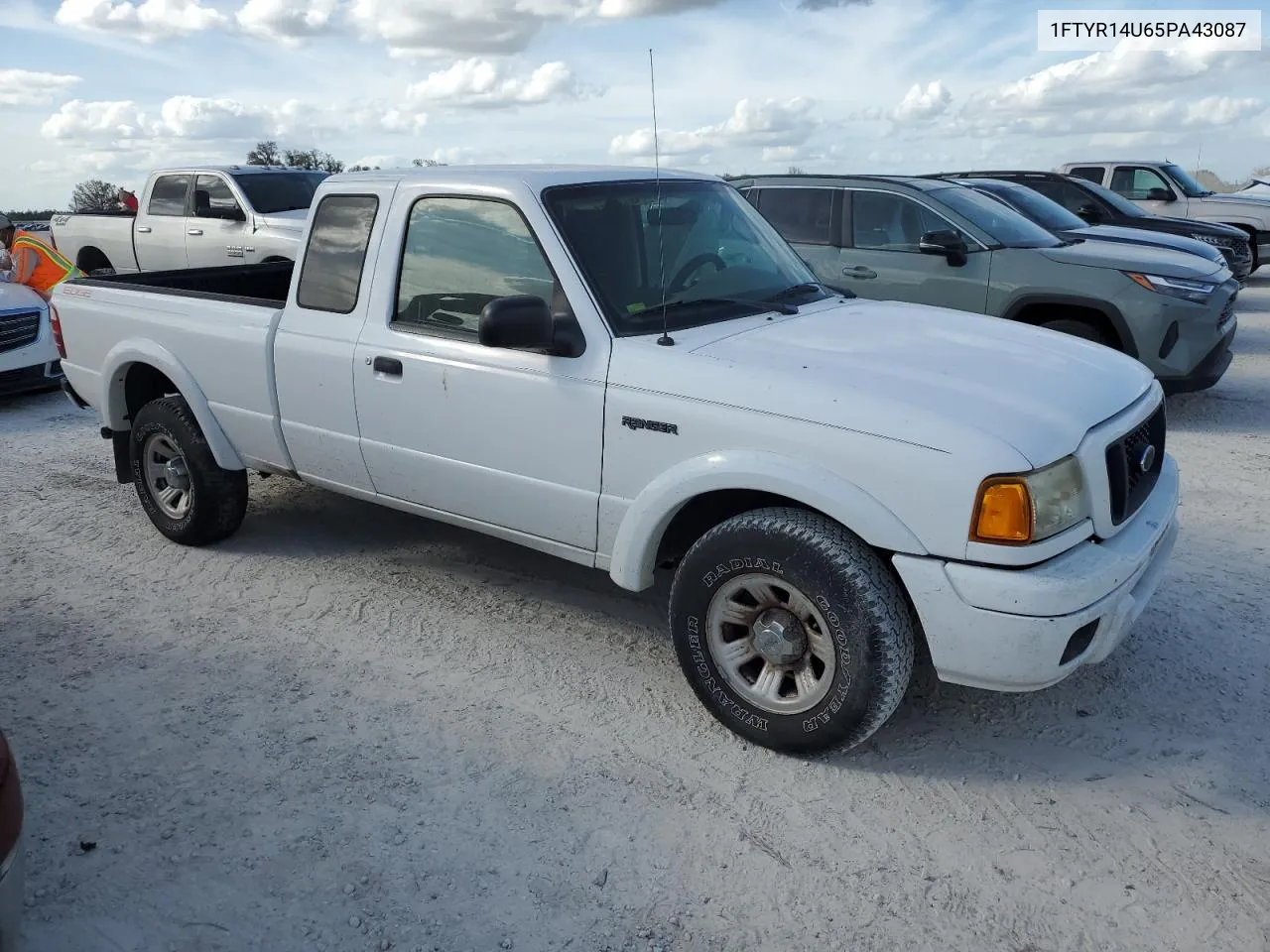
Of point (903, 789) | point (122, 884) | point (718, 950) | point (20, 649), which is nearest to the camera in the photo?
point (718, 950)

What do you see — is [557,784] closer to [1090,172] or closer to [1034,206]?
[1034,206]

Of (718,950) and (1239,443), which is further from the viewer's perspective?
(1239,443)

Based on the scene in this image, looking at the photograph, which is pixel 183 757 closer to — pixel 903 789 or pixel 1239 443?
pixel 903 789

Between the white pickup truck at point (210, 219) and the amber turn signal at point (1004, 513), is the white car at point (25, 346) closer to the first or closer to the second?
the white pickup truck at point (210, 219)

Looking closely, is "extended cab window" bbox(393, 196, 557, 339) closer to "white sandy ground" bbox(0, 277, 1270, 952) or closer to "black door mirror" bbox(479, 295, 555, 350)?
"black door mirror" bbox(479, 295, 555, 350)

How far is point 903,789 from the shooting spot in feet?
11.0

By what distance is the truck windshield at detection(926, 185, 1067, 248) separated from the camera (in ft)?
27.3

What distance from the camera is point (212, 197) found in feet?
40.4

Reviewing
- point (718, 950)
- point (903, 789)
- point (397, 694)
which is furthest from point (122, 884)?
point (903, 789)

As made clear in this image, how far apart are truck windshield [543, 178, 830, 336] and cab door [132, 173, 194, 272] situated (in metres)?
9.89

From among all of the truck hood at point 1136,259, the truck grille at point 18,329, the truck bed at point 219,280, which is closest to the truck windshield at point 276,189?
the truck grille at point 18,329

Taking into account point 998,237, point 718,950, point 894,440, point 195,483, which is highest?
point 998,237

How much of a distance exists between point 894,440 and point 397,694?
2101mm

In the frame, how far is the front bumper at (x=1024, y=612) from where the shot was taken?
3.01 metres
